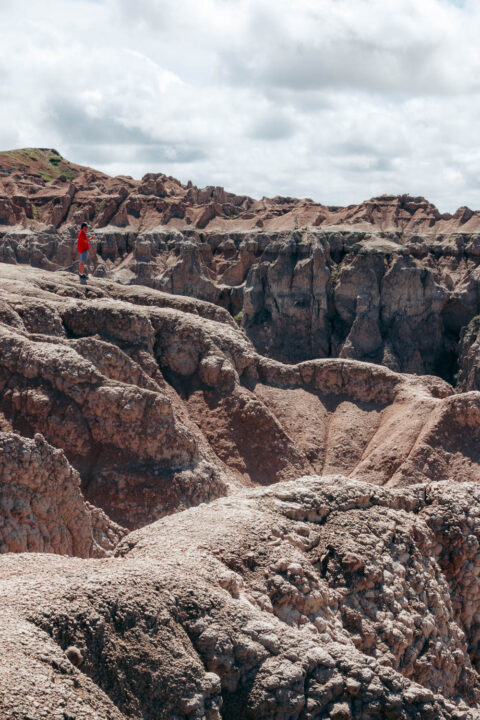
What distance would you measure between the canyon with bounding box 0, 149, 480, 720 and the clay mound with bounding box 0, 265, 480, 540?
8cm

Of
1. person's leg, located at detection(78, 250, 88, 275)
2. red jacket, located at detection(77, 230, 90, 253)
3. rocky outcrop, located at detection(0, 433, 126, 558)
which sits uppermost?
red jacket, located at detection(77, 230, 90, 253)

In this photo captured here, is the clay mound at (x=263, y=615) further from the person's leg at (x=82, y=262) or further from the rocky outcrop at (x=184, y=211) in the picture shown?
the rocky outcrop at (x=184, y=211)

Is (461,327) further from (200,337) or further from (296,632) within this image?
(296,632)

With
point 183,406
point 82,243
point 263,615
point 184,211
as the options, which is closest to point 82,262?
point 82,243

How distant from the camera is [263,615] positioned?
1000 cm

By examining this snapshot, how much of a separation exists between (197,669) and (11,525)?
7143 millimetres

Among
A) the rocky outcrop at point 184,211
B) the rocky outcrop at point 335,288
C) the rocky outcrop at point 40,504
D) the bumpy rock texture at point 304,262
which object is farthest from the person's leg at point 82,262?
the rocky outcrop at point 184,211

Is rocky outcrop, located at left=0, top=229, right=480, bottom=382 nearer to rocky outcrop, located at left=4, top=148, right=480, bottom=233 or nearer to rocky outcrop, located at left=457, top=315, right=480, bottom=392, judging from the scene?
rocky outcrop, located at left=457, top=315, right=480, bottom=392

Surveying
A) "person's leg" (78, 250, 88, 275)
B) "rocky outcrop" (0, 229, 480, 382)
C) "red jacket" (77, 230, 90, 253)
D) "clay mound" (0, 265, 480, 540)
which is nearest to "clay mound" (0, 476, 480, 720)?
"clay mound" (0, 265, 480, 540)

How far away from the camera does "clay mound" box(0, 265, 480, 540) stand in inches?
876

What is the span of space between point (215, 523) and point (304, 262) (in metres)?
62.0

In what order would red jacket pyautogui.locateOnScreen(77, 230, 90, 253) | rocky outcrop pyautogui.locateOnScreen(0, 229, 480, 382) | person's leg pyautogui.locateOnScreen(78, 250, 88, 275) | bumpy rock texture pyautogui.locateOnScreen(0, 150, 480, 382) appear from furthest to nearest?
1. bumpy rock texture pyautogui.locateOnScreen(0, 150, 480, 382)
2. rocky outcrop pyautogui.locateOnScreen(0, 229, 480, 382)
3. red jacket pyautogui.locateOnScreen(77, 230, 90, 253)
4. person's leg pyautogui.locateOnScreen(78, 250, 88, 275)

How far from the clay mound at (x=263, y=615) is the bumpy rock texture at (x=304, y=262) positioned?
52.9 metres

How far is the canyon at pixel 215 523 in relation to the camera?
8586 mm
